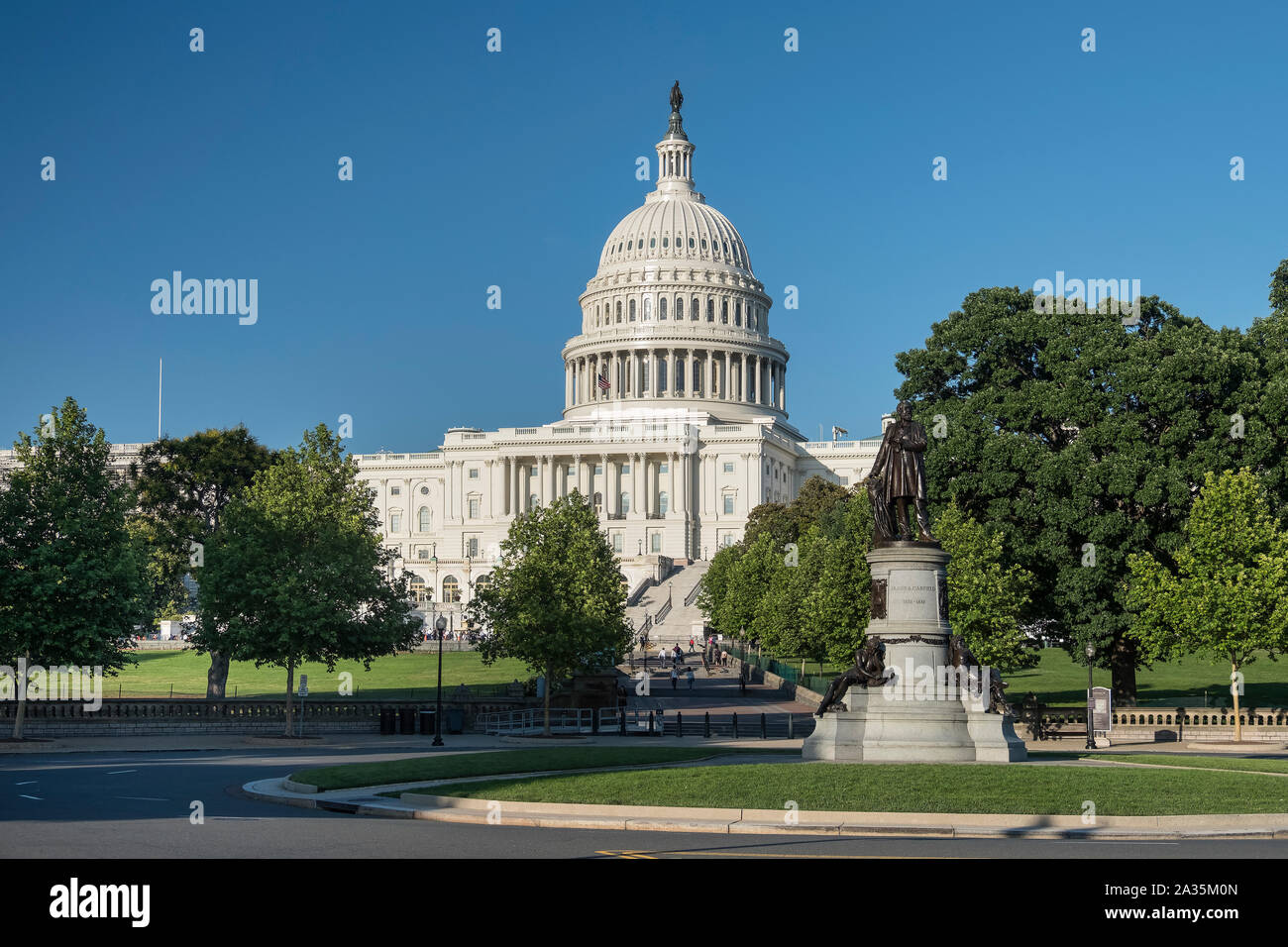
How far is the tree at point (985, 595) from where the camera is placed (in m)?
47.8

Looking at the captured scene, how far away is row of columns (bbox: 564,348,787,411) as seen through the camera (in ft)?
595

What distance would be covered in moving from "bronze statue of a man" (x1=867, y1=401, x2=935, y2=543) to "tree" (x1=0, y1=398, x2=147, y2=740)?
25685 millimetres

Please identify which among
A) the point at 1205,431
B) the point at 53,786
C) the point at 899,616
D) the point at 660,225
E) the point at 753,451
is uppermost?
the point at 660,225

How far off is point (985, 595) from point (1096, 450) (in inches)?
304

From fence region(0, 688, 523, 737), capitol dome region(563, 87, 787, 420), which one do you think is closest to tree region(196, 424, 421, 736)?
fence region(0, 688, 523, 737)

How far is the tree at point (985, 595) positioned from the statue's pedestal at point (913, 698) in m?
16.7

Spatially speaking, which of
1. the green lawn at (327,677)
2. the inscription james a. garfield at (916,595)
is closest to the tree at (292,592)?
the green lawn at (327,677)

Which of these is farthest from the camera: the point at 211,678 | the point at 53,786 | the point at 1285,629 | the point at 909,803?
the point at 211,678

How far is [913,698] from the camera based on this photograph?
30406 mm

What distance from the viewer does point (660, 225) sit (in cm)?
19112

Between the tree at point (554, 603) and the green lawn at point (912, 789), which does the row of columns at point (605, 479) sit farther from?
the green lawn at point (912, 789)
